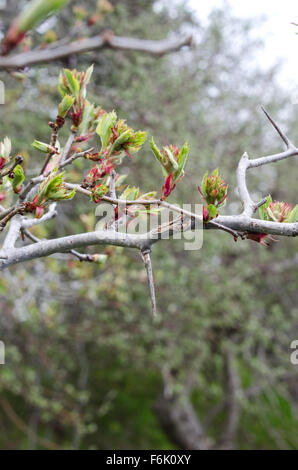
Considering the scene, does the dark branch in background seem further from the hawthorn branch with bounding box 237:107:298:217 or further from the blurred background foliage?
the blurred background foliage

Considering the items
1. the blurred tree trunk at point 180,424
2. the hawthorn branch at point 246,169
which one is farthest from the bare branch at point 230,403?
the hawthorn branch at point 246,169

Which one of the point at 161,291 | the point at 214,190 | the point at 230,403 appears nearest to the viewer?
the point at 214,190

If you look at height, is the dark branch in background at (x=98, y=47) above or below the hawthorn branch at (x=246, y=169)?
above

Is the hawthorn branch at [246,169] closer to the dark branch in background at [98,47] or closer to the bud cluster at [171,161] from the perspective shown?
the bud cluster at [171,161]

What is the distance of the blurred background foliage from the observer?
3.33m

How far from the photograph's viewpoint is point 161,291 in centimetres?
339

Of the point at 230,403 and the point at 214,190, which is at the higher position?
the point at 214,190

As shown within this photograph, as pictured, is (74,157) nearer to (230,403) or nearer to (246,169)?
(246,169)

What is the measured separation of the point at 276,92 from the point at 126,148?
3964mm

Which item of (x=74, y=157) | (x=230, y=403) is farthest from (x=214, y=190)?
(x=230, y=403)

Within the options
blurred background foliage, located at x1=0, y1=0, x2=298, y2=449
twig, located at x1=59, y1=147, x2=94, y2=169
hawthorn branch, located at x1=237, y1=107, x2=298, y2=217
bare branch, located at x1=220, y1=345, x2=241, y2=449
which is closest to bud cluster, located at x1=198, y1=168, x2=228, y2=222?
hawthorn branch, located at x1=237, y1=107, x2=298, y2=217

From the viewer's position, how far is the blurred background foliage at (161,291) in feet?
10.9
